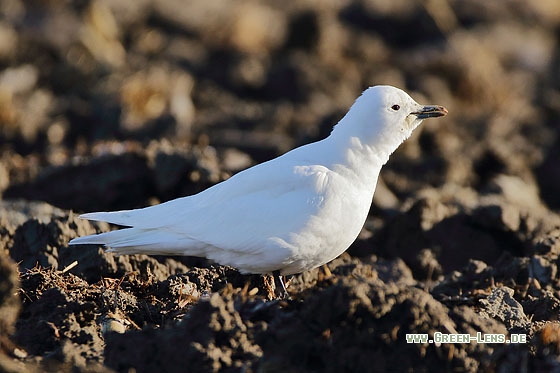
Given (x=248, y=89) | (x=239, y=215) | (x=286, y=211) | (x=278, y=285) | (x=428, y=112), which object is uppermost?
(x=428, y=112)

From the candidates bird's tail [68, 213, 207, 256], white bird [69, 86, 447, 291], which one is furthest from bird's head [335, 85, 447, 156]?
bird's tail [68, 213, 207, 256]

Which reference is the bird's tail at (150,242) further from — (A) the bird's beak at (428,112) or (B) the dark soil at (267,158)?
(A) the bird's beak at (428,112)

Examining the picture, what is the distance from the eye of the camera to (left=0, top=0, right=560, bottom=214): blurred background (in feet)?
39.3

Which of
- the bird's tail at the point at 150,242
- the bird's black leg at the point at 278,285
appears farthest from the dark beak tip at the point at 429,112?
the bird's tail at the point at 150,242

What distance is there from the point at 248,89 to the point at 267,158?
5.46m

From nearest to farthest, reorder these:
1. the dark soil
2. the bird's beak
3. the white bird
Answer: the dark soil < the white bird < the bird's beak

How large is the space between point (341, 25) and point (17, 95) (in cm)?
997

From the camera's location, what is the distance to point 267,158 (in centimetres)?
1403

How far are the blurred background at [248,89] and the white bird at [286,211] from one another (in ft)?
10.4

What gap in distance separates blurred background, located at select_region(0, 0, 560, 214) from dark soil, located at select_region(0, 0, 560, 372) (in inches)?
2.1

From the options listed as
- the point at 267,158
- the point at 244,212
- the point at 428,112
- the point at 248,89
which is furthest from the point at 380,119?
the point at 248,89

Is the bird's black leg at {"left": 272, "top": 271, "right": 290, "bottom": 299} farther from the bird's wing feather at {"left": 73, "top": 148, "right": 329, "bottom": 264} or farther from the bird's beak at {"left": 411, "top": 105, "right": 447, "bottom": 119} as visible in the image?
the bird's beak at {"left": 411, "top": 105, "right": 447, "bottom": 119}

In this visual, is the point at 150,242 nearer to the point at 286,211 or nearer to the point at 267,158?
the point at 286,211

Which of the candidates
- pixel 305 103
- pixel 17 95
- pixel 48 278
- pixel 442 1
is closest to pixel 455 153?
pixel 305 103
